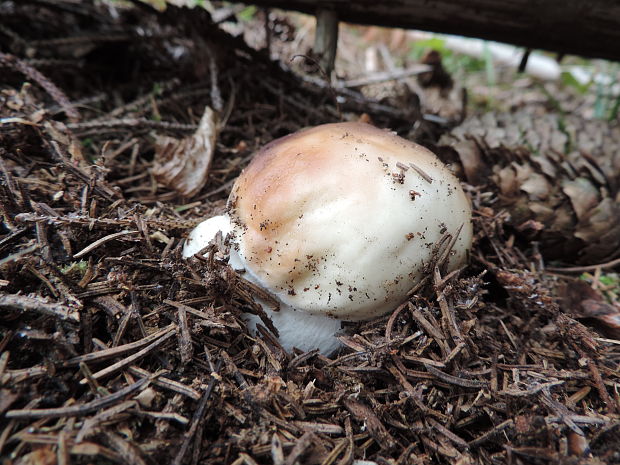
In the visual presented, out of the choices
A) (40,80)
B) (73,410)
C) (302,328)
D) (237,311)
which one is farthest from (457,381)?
(40,80)

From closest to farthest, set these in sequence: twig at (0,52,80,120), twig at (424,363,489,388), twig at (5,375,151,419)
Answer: twig at (5,375,151,419)
twig at (424,363,489,388)
twig at (0,52,80,120)

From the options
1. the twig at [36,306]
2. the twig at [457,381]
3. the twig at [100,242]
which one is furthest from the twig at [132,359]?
the twig at [457,381]

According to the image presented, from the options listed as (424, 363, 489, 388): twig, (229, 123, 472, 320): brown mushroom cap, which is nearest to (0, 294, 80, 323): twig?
(229, 123, 472, 320): brown mushroom cap

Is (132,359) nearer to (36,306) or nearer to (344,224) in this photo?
(36,306)

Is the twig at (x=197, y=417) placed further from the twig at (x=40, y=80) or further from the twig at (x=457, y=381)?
the twig at (x=40, y=80)

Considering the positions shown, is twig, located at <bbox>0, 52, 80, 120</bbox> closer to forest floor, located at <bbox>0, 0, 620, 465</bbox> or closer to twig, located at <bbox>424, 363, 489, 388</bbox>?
forest floor, located at <bbox>0, 0, 620, 465</bbox>

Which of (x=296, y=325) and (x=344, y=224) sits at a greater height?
(x=344, y=224)

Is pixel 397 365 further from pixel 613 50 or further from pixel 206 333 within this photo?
pixel 613 50
